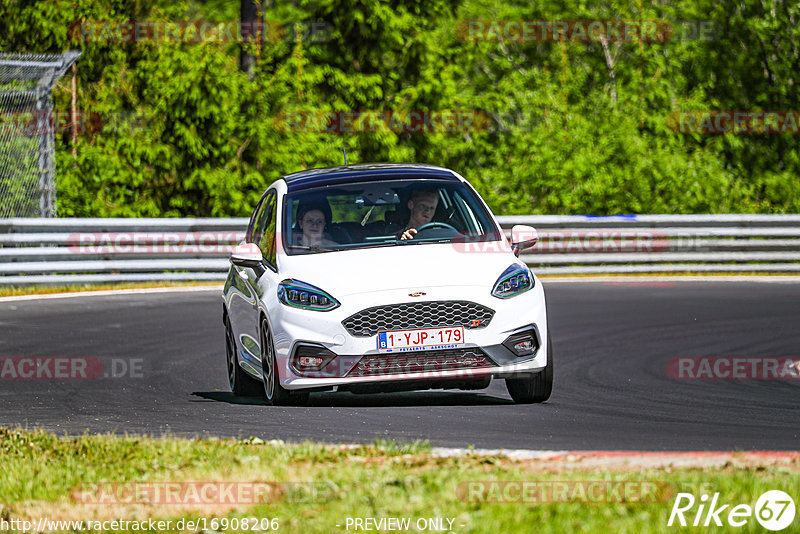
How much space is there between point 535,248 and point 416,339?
14.2 metres

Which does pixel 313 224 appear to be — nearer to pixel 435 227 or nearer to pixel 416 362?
pixel 435 227

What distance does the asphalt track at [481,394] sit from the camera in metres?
8.62

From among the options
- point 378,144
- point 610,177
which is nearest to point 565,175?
point 610,177

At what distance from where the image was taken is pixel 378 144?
29141 mm

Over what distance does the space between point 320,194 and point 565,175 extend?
17.3 meters

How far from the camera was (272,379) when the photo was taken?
9812 millimetres

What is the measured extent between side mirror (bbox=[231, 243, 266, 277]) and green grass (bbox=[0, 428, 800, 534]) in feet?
6.96
